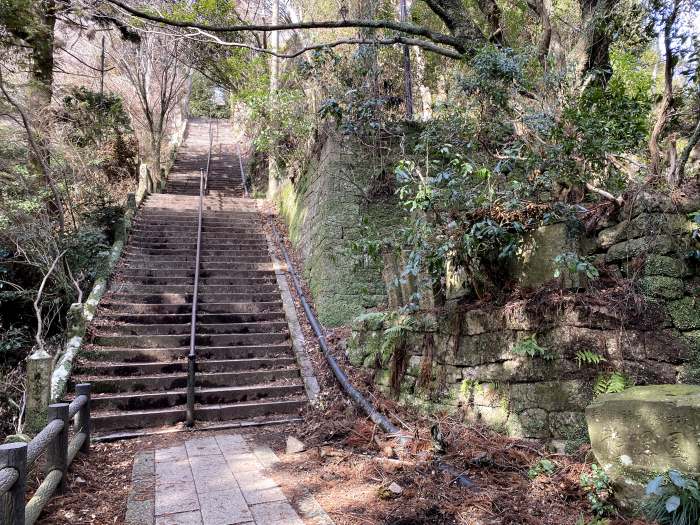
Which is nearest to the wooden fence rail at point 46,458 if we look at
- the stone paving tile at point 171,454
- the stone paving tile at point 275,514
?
the stone paving tile at point 171,454

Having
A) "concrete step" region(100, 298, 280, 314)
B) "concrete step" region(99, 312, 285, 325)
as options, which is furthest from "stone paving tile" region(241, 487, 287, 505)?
"concrete step" region(100, 298, 280, 314)

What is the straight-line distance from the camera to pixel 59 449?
329 cm

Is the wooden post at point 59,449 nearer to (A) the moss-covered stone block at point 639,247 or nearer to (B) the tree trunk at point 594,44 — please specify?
(A) the moss-covered stone block at point 639,247

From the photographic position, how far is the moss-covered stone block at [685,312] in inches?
117

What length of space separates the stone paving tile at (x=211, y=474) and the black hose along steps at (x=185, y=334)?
1.29 meters

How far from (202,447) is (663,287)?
417 cm

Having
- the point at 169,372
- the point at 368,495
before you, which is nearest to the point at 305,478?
the point at 368,495

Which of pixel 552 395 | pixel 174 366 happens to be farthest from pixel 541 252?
pixel 174 366

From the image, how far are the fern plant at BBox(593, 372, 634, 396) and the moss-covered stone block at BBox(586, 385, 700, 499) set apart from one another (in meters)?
0.21

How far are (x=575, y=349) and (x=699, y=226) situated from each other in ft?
3.79

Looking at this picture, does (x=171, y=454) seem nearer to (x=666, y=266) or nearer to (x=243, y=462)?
(x=243, y=462)

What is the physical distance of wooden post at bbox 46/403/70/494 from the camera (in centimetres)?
324

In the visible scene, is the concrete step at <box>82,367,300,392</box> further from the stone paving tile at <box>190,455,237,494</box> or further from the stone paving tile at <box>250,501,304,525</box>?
the stone paving tile at <box>250,501,304,525</box>

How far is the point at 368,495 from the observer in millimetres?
3105
